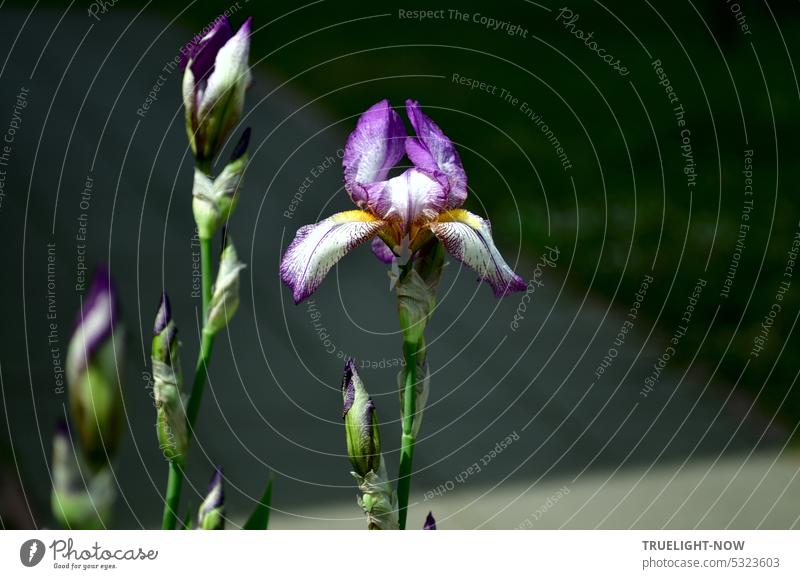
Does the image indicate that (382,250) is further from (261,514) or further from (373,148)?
(261,514)

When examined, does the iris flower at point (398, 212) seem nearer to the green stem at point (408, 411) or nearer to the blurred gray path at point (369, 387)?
the green stem at point (408, 411)

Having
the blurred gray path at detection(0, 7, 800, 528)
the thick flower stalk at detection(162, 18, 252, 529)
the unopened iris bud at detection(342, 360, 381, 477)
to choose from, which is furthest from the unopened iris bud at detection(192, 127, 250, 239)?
the blurred gray path at detection(0, 7, 800, 528)

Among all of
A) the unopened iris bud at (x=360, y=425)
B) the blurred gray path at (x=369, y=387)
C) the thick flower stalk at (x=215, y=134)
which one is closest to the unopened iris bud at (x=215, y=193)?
the thick flower stalk at (x=215, y=134)

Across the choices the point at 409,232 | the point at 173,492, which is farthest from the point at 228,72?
the point at 173,492

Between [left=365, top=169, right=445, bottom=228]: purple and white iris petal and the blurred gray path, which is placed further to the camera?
the blurred gray path

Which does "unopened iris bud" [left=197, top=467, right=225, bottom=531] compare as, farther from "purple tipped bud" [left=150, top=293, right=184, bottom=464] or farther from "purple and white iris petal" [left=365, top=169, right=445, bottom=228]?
"purple and white iris petal" [left=365, top=169, right=445, bottom=228]

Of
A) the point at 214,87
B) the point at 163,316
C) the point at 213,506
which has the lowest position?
the point at 213,506
